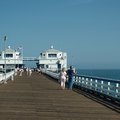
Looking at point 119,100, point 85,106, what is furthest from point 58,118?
point 119,100

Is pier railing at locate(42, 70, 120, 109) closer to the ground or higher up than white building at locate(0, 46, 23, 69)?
closer to the ground

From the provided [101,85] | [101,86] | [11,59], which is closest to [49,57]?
[11,59]

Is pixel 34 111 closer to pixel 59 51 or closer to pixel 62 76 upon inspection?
pixel 62 76

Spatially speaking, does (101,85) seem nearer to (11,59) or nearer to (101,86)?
(101,86)

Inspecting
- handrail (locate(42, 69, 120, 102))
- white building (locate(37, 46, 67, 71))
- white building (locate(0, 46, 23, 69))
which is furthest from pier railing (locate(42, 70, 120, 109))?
white building (locate(0, 46, 23, 69))

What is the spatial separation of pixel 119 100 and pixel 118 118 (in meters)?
5.52

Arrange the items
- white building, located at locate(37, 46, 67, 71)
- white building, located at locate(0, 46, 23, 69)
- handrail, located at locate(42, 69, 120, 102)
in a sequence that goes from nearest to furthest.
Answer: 1. handrail, located at locate(42, 69, 120, 102)
2. white building, located at locate(37, 46, 67, 71)
3. white building, located at locate(0, 46, 23, 69)

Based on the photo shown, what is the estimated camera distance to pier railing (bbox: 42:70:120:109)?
66.6 feet

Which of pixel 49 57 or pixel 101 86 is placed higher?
pixel 49 57

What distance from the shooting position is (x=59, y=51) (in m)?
120

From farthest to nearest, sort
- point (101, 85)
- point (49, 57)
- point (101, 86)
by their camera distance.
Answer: point (49, 57)
point (101, 86)
point (101, 85)

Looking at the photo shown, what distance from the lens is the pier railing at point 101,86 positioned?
20306 millimetres

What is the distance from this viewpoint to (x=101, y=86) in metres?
24.2

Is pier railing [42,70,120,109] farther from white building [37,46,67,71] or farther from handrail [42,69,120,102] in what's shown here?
Answer: white building [37,46,67,71]
